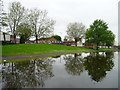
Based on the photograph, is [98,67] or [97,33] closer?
[98,67]

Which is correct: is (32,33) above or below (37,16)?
below

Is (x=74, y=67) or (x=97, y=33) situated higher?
(x=97, y=33)

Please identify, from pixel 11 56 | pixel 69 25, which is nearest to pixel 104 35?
pixel 69 25

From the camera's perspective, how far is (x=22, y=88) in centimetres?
1312

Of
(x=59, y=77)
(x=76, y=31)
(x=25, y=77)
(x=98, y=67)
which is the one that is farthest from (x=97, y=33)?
(x=25, y=77)

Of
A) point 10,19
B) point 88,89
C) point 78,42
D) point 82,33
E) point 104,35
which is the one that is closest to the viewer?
point 88,89

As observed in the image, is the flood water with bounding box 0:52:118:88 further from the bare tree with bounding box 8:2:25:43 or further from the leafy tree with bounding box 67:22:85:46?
the leafy tree with bounding box 67:22:85:46

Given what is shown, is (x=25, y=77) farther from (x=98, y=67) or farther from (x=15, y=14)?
(x=15, y=14)

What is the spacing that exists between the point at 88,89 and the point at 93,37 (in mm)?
85638

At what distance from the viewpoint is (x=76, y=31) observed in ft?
420

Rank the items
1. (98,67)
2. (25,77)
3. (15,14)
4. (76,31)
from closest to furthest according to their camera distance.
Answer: (25,77), (98,67), (15,14), (76,31)

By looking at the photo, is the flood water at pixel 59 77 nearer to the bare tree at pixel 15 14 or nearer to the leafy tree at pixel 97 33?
the bare tree at pixel 15 14

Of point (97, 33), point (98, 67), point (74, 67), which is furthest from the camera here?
point (97, 33)

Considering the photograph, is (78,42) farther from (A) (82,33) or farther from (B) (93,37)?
(B) (93,37)
